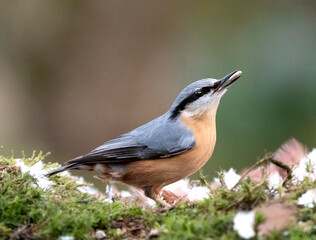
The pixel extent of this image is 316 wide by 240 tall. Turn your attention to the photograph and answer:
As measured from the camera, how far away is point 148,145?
171 inches

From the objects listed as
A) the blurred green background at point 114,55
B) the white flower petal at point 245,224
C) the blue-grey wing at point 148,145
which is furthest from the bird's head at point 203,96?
the white flower petal at point 245,224

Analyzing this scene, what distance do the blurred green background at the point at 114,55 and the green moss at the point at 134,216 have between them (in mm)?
4165

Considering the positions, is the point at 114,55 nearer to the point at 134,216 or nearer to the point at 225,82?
the point at 225,82

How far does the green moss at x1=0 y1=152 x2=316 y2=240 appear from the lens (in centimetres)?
212

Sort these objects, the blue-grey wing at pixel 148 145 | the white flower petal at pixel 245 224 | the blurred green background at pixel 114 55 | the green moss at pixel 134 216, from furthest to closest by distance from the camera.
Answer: the blurred green background at pixel 114 55
the blue-grey wing at pixel 148 145
the green moss at pixel 134 216
the white flower petal at pixel 245 224

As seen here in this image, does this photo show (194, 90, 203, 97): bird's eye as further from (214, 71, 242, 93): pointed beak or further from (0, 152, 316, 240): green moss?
(0, 152, 316, 240): green moss

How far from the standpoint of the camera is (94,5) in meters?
8.62

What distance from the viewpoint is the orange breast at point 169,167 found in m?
4.15

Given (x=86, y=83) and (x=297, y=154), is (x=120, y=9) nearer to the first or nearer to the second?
(x=86, y=83)

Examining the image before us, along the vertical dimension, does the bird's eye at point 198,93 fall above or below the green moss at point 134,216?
above

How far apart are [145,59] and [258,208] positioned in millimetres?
7019

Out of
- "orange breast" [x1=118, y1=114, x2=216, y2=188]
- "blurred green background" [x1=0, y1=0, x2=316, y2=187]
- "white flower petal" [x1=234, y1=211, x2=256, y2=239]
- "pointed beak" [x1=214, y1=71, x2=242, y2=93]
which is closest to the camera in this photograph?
"white flower petal" [x1=234, y1=211, x2=256, y2=239]

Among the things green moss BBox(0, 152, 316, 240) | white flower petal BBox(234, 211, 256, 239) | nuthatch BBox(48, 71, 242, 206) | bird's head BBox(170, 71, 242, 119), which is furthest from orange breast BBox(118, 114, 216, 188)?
white flower petal BBox(234, 211, 256, 239)

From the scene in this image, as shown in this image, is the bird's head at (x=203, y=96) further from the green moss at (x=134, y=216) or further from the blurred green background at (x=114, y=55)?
the blurred green background at (x=114, y=55)
